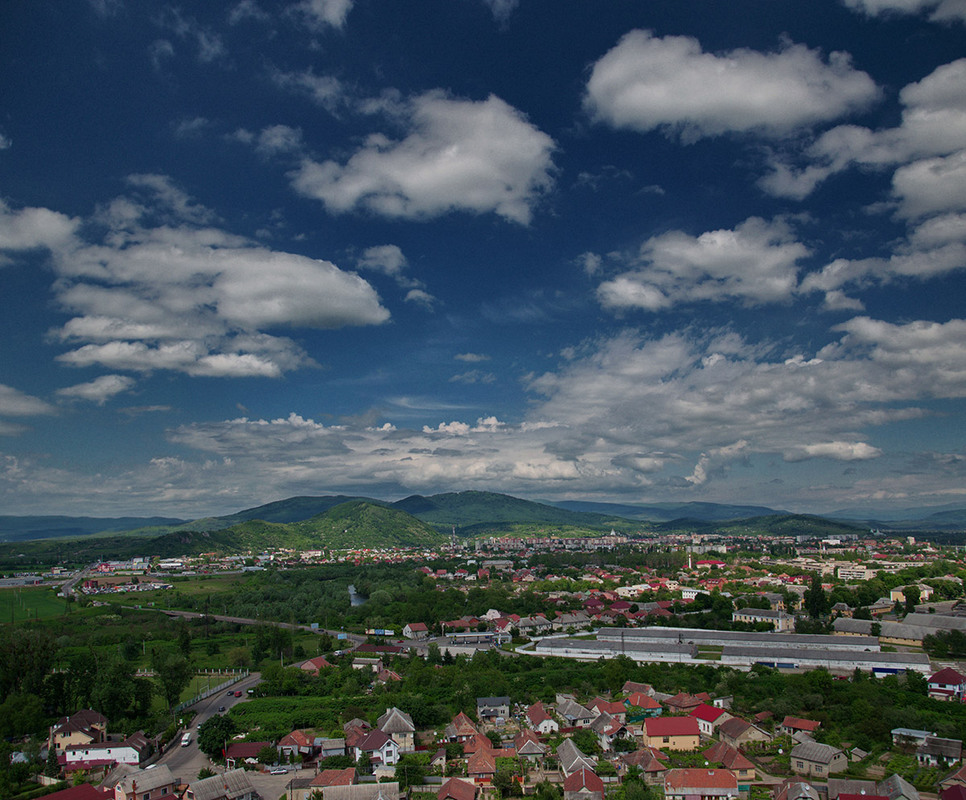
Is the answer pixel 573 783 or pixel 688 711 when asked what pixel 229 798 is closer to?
pixel 573 783

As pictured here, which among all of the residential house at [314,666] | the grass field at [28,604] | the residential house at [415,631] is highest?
the residential house at [314,666]

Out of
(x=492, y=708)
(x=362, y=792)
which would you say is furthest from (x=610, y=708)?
(x=362, y=792)

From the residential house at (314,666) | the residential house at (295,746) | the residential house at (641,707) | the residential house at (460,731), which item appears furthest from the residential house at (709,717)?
the residential house at (314,666)

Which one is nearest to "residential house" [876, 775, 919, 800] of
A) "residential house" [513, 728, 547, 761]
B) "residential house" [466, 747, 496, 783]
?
"residential house" [513, 728, 547, 761]

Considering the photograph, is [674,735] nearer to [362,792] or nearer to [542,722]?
[542,722]

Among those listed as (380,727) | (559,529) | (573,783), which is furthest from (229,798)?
(559,529)

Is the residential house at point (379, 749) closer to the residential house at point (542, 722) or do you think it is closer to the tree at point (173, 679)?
the residential house at point (542, 722)
